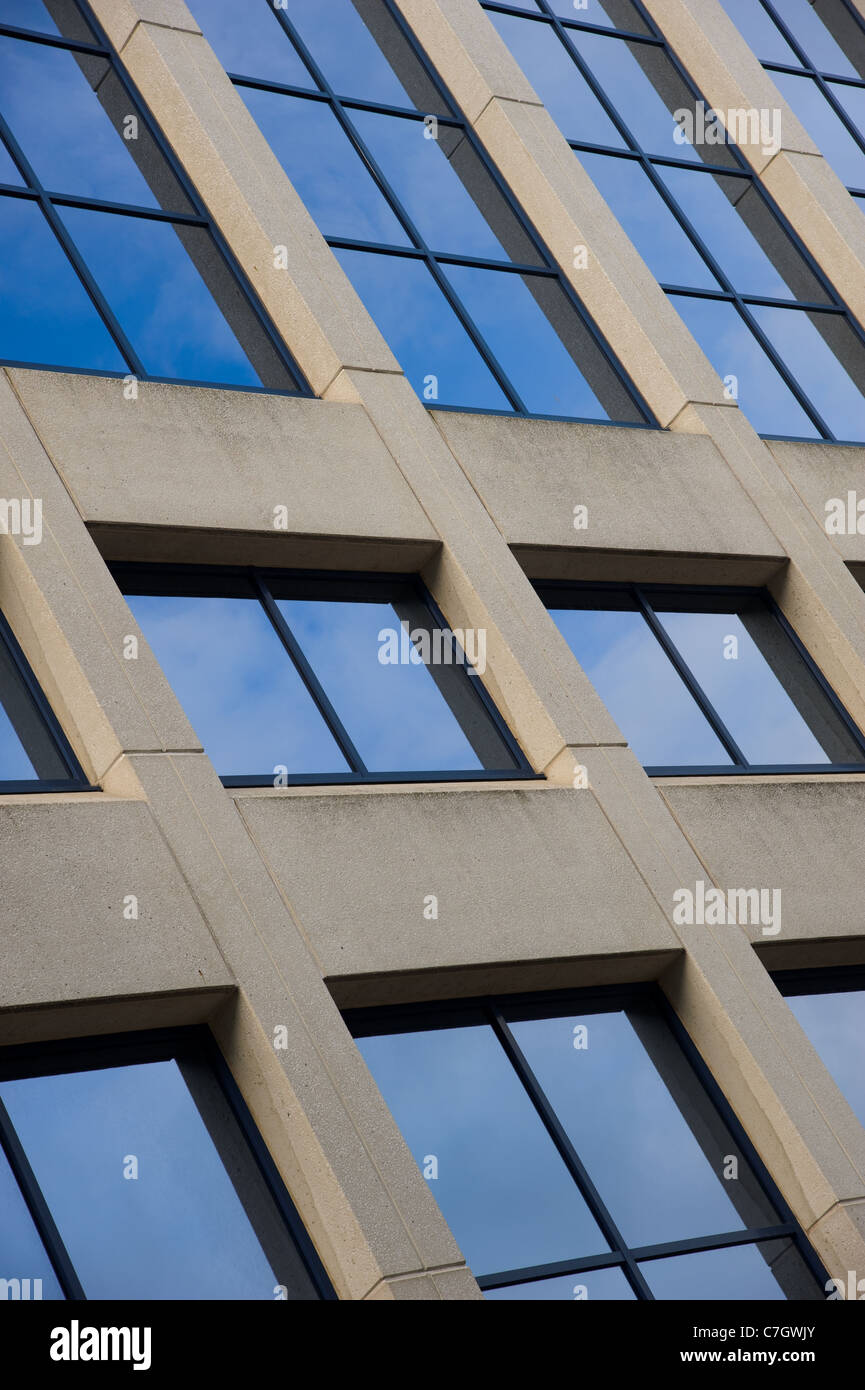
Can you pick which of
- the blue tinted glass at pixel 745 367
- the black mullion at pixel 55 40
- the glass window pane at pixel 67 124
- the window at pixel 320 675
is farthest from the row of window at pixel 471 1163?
the black mullion at pixel 55 40

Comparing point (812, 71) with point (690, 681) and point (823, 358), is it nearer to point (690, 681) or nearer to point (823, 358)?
point (823, 358)

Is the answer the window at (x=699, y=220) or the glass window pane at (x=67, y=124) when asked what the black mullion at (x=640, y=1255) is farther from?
the glass window pane at (x=67, y=124)

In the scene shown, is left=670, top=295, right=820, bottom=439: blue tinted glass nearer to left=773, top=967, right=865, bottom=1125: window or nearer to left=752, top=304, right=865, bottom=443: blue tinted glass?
left=752, top=304, right=865, bottom=443: blue tinted glass

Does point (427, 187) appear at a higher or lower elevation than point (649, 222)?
lower

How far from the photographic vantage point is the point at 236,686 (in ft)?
37.7

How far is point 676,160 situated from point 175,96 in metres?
6.82

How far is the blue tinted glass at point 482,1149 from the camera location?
9594 millimetres

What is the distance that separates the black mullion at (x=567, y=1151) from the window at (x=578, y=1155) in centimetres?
1

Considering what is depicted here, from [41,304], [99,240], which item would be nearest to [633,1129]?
[41,304]

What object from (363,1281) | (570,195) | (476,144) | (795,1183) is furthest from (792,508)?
(363,1281)

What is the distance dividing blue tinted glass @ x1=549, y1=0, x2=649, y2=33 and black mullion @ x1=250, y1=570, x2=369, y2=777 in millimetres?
10323

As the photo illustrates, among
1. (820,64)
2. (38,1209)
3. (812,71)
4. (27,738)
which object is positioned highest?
(820,64)

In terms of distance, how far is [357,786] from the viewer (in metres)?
11.2

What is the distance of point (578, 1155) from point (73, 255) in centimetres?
853
